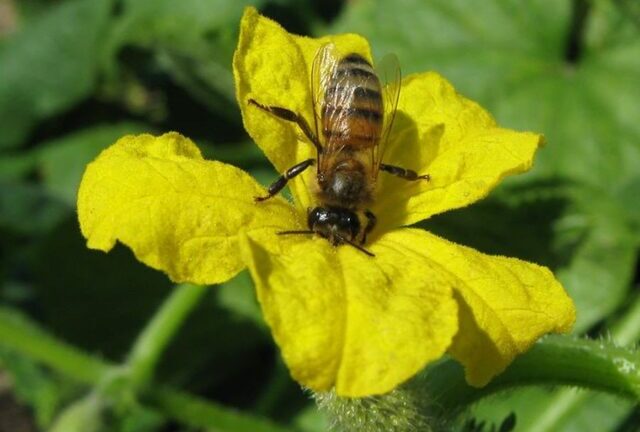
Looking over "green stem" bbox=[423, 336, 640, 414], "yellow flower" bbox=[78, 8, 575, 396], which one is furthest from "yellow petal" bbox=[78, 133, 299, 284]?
"green stem" bbox=[423, 336, 640, 414]

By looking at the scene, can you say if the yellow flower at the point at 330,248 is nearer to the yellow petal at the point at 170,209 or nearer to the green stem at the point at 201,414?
the yellow petal at the point at 170,209

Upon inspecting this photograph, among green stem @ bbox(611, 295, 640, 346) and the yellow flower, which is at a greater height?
the yellow flower

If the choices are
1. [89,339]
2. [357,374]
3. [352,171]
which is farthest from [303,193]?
[89,339]

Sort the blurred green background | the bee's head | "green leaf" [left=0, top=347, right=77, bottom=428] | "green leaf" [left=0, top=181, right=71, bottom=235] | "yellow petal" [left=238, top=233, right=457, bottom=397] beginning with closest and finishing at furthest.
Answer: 1. "yellow petal" [left=238, top=233, right=457, bottom=397]
2. the bee's head
3. the blurred green background
4. "green leaf" [left=0, top=347, right=77, bottom=428]
5. "green leaf" [left=0, top=181, right=71, bottom=235]

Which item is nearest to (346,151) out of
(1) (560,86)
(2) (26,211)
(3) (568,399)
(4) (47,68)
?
(3) (568,399)

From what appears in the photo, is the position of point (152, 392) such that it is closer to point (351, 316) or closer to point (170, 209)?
point (170, 209)

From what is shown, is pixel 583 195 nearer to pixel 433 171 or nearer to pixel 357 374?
pixel 433 171

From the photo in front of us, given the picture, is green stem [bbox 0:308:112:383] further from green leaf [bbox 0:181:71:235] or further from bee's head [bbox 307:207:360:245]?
bee's head [bbox 307:207:360:245]
